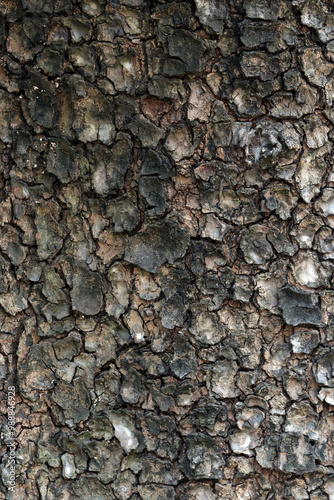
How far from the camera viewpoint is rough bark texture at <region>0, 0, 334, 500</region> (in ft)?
4.11

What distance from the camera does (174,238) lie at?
4.22ft

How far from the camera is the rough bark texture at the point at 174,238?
49.3 inches

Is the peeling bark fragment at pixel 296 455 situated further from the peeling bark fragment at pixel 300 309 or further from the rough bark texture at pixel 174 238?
the peeling bark fragment at pixel 300 309

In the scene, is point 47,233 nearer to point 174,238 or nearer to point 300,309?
point 174,238

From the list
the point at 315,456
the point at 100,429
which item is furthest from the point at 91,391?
the point at 315,456

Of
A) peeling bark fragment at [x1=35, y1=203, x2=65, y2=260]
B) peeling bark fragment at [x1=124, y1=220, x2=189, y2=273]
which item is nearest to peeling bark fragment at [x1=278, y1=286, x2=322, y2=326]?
peeling bark fragment at [x1=124, y1=220, x2=189, y2=273]

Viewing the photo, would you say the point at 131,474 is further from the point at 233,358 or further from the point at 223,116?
the point at 223,116

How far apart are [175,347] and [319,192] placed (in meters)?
0.56

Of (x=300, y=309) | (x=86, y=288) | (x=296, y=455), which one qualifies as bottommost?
(x=296, y=455)

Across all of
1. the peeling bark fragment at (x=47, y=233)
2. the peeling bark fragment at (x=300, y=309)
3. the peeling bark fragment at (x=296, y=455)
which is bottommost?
the peeling bark fragment at (x=296, y=455)

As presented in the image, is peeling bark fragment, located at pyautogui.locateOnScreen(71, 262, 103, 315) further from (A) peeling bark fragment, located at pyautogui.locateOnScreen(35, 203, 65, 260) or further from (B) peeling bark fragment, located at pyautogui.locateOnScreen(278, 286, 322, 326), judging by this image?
(B) peeling bark fragment, located at pyautogui.locateOnScreen(278, 286, 322, 326)

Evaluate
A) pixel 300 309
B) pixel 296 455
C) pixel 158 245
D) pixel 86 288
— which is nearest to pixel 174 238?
pixel 158 245

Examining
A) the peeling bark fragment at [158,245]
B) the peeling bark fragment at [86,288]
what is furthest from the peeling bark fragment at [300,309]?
the peeling bark fragment at [86,288]

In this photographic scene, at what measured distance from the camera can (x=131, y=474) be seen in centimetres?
132
